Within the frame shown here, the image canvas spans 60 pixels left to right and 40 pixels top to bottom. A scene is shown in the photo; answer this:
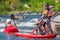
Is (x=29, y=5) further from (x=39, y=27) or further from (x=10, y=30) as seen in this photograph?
(x=39, y=27)

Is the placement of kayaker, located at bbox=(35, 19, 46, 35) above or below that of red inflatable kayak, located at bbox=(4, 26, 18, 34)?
above

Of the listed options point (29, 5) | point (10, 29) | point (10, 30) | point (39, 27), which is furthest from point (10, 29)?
point (29, 5)

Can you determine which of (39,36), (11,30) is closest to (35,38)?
(39,36)

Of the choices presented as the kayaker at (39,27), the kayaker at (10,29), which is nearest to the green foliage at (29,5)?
the kayaker at (10,29)

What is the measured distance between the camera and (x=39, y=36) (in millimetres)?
21484

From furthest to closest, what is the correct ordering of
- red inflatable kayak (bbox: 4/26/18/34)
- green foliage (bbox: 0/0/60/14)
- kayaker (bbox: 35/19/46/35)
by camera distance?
green foliage (bbox: 0/0/60/14) → red inflatable kayak (bbox: 4/26/18/34) → kayaker (bbox: 35/19/46/35)

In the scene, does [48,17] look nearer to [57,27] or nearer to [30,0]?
[57,27]

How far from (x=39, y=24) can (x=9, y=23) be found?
4155mm

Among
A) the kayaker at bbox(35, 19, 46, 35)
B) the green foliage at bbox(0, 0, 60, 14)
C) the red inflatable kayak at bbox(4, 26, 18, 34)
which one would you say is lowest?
the green foliage at bbox(0, 0, 60, 14)

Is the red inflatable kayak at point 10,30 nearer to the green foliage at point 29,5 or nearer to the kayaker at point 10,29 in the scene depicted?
the kayaker at point 10,29

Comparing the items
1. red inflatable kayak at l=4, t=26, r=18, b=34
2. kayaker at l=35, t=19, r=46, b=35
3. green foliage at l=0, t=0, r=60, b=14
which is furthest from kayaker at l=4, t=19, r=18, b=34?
green foliage at l=0, t=0, r=60, b=14

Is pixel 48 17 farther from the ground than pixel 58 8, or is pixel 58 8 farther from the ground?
pixel 48 17

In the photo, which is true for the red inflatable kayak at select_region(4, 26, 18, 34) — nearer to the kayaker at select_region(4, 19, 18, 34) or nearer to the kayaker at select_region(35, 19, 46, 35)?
the kayaker at select_region(4, 19, 18, 34)

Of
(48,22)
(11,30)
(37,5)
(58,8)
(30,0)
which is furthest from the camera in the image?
(30,0)
